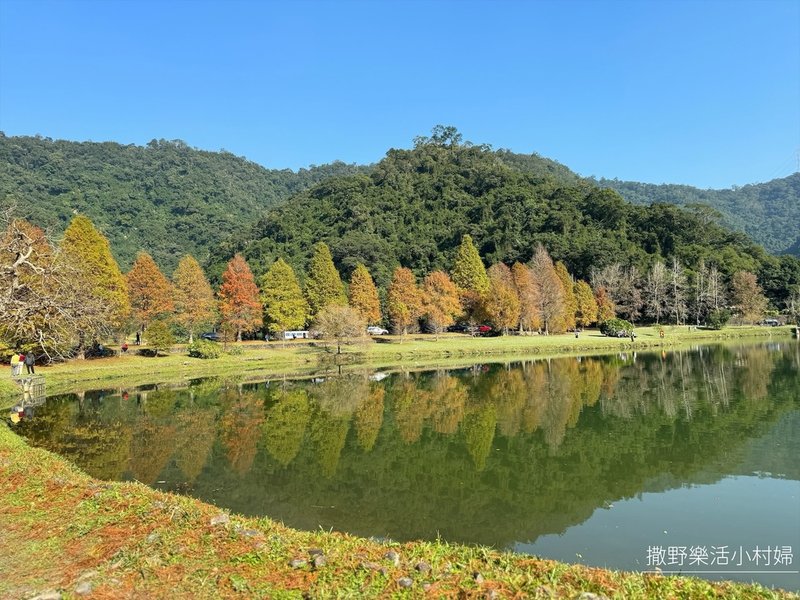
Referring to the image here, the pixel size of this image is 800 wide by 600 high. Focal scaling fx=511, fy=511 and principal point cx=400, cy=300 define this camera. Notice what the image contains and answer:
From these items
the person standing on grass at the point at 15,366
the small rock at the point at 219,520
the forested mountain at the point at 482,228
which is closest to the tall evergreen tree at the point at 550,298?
the forested mountain at the point at 482,228

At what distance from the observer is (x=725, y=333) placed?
7706 cm

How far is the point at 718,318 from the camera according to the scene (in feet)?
268

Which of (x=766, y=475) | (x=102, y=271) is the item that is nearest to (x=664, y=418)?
(x=766, y=475)

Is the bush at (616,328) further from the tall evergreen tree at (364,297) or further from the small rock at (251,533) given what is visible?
the small rock at (251,533)

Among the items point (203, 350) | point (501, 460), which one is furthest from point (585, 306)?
point (501, 460)

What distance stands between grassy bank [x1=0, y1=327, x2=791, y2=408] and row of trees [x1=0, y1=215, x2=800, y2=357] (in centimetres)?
229

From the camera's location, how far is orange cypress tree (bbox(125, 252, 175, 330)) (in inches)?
2057

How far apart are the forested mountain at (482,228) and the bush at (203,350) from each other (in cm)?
4556

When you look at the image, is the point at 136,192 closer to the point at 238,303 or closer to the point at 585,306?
the point at 238,303

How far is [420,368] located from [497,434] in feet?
86.2

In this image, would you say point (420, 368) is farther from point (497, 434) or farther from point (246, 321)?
point (497, 434)

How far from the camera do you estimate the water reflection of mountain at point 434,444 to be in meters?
12.8

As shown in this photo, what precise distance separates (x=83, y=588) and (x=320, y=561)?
9.42 ft

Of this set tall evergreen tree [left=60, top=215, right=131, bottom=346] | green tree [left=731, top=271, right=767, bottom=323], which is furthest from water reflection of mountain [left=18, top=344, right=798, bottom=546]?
green tree [left=731, top=271, right=767, bottom=323]
